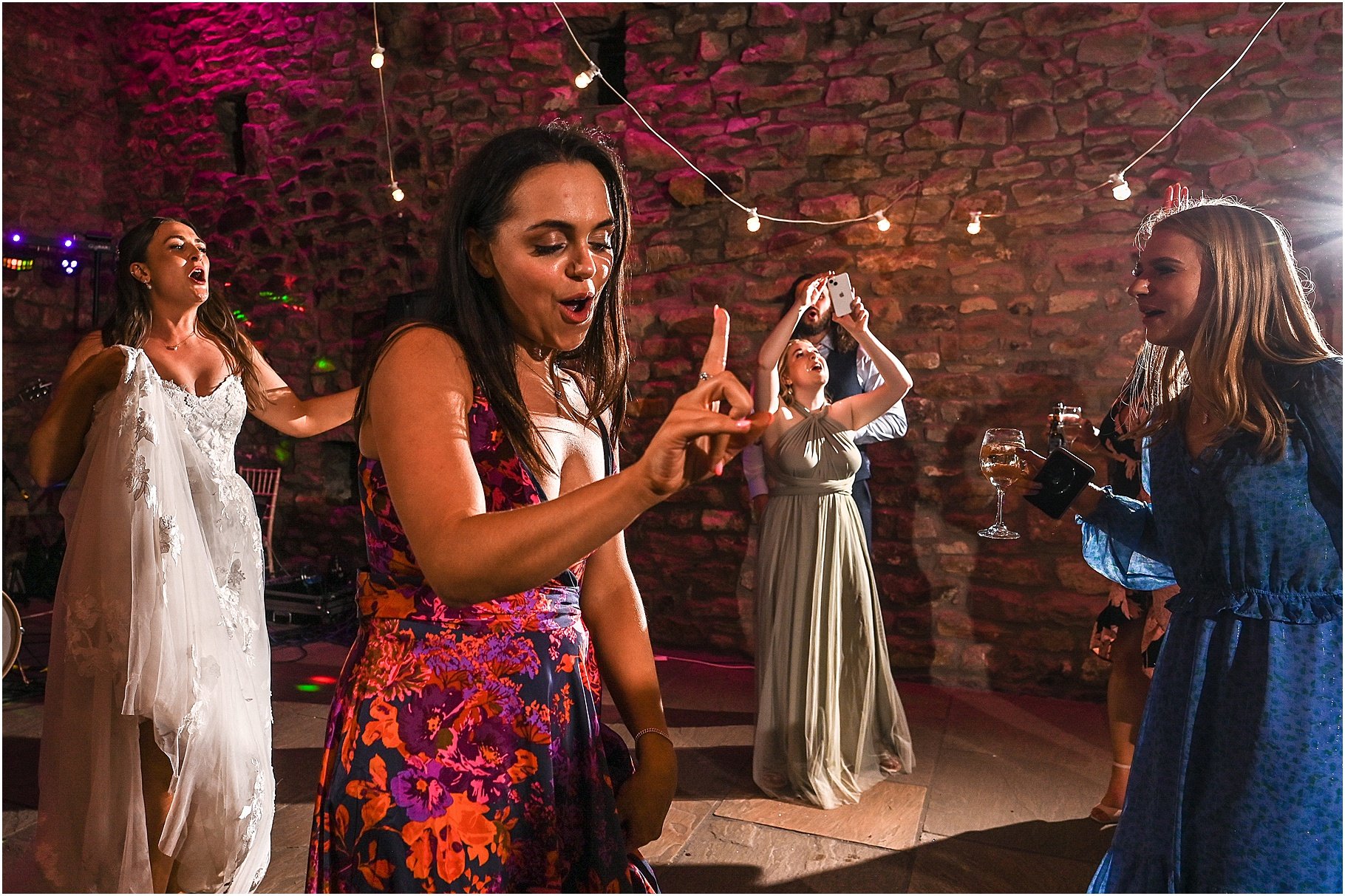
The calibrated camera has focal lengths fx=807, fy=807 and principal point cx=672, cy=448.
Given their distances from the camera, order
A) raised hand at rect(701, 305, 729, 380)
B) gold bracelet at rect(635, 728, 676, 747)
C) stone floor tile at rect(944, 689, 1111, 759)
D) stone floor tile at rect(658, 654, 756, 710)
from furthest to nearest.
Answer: stone floor tile at rect(658, 654, 756, 710) → stone floor tile at rect(944, 689, 1111, 759) → gold bracelet at rect(635, 728, 676, 747) → raised hand at rect(701, 305, 729, 380)

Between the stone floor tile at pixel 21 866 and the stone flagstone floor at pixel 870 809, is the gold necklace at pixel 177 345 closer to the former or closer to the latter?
the stone floor tile at pixel 21 866

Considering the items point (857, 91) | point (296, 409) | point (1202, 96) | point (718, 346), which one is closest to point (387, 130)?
point (857, 91)

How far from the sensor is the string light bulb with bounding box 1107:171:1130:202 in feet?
12.6

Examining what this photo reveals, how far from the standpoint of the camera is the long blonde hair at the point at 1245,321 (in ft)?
5.23

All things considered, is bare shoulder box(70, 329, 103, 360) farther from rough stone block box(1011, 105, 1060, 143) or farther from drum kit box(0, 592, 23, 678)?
rough stone block box(1011, 105, 1060, 143)

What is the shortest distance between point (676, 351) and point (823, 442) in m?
1.88

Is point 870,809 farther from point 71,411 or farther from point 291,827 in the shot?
point 71,411

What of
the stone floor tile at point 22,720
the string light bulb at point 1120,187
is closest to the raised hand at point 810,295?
the string light bulb at point 1120,187

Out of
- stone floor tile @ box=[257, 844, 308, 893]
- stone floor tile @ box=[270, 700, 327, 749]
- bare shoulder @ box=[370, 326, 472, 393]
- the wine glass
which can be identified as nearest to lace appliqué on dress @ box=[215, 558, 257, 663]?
stone floor tile @ box=[257, 844, 308, 893]

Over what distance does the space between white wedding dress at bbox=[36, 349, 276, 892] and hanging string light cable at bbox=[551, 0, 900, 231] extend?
305 centimetres

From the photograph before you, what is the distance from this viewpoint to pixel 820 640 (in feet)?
9.96

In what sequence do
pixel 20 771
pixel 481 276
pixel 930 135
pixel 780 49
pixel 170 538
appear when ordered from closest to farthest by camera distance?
1. pixel 481 276
2. pixel 170 538
3. pixel 20 771
4. pixel 930 135
5. pixel 780 49

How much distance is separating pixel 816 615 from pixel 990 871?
3.19 feet

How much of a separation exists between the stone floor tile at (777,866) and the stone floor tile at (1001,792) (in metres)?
0.34
